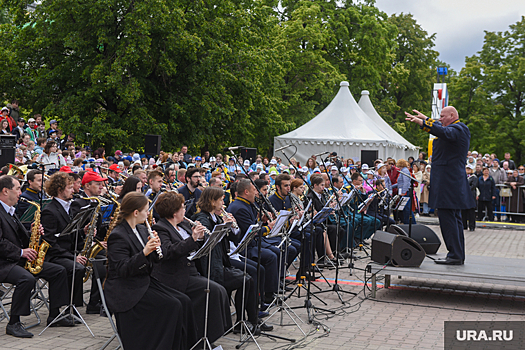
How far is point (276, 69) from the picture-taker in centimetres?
2645

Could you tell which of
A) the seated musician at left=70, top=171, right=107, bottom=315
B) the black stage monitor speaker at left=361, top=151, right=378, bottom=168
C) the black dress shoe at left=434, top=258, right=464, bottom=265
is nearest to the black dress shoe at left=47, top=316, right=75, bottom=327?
the seated musician at left=70, top=171, right=107, bottom=315

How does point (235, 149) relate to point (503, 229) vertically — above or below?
above

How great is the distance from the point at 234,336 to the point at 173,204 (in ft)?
6.07

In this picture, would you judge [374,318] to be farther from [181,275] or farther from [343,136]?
[343,136]

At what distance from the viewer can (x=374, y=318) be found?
7.06 meters

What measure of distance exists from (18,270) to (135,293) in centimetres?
192

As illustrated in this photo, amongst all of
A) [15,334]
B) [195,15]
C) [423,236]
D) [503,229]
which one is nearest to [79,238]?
[15,334]

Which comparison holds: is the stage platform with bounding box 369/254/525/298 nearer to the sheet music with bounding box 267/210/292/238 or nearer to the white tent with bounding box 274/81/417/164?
the sheet music with bounding box 267/210/292/238

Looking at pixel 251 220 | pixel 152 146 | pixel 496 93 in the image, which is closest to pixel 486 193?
pixel 152 146

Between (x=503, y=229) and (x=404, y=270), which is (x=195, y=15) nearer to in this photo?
(x=503, y=229)

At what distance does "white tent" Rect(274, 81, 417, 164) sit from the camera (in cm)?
2466

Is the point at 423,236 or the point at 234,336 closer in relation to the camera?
the point at 234,336

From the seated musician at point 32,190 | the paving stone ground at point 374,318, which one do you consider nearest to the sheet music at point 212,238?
the paving stone ground at point 374,318

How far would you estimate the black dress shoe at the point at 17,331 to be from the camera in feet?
19.0
